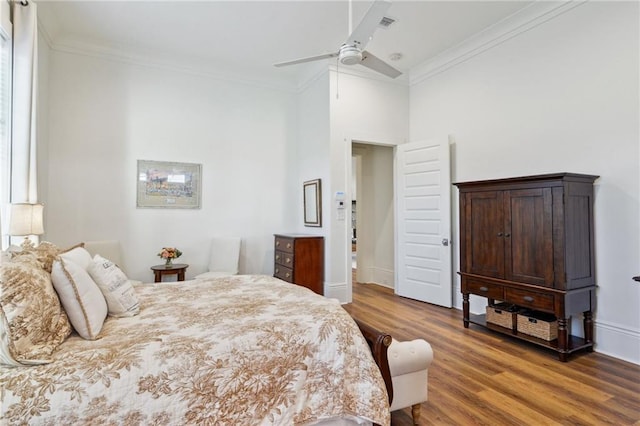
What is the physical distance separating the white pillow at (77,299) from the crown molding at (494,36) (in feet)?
14.9

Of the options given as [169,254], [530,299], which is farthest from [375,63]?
[169,254]

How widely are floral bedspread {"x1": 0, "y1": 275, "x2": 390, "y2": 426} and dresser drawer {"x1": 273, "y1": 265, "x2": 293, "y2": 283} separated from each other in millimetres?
2685

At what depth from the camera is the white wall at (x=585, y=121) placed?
2.94 metres

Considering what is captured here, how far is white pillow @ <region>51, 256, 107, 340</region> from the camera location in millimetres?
1591

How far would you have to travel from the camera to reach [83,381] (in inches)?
50.1

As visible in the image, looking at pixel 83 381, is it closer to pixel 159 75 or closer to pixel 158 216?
pixel 158 216

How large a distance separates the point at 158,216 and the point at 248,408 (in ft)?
12.5

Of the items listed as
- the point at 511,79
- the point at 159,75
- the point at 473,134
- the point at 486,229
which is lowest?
the point at 486,229

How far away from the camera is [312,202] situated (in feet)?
16.7

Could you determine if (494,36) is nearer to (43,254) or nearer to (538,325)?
(538,325)

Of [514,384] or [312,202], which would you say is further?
[312,202]

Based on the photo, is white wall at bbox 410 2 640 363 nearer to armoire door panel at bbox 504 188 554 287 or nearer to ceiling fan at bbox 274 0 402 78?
armoire door panel at bbox 504 188 554 287

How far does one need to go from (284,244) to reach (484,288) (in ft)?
8.47

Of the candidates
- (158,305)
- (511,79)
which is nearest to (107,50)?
(158,305)
